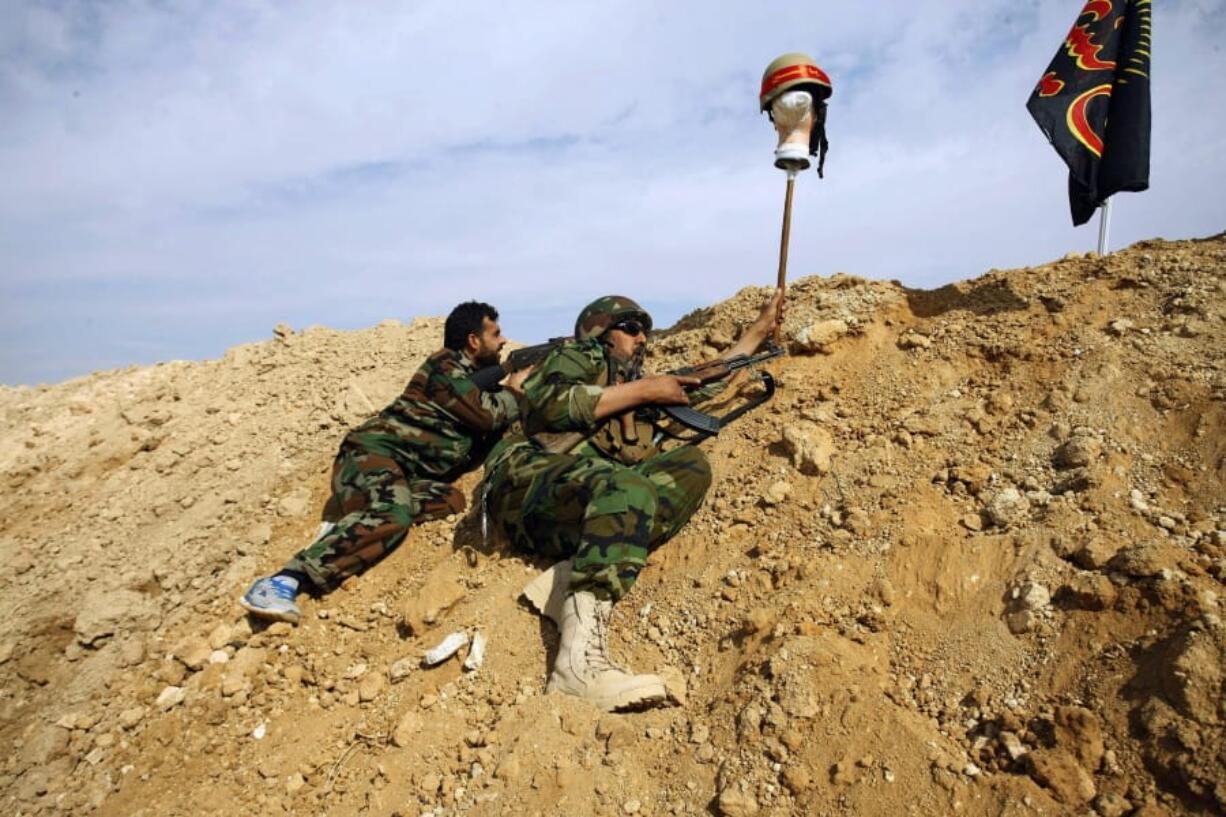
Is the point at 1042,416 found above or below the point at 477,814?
above

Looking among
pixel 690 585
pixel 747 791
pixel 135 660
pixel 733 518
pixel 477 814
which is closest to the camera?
pixel 747 791

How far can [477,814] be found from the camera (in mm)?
2766

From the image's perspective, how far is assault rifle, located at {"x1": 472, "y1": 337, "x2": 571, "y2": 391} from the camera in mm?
5344

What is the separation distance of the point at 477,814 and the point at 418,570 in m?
1.79

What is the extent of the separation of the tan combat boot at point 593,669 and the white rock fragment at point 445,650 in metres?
0.52

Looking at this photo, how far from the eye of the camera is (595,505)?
3424mm

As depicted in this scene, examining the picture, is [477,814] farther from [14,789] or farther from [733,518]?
[14,789]

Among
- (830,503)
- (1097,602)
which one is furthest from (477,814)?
(1097,602)

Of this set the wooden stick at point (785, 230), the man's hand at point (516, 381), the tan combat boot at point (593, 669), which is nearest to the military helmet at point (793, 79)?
the wooden stick at point (785, 230)

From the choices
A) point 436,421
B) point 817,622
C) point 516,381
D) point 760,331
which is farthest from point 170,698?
point 760,331

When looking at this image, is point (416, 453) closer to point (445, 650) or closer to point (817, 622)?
point (445, 650)

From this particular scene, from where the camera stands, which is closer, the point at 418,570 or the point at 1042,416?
the point at 1042,416

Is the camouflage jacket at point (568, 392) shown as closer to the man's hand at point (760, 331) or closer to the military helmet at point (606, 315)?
the military helmet at point (606, 315)

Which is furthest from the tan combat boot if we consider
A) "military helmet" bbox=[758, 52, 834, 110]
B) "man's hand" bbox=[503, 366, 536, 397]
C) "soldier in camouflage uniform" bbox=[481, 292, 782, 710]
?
"military helmet" bbox=[758, 52, 834, 110]
